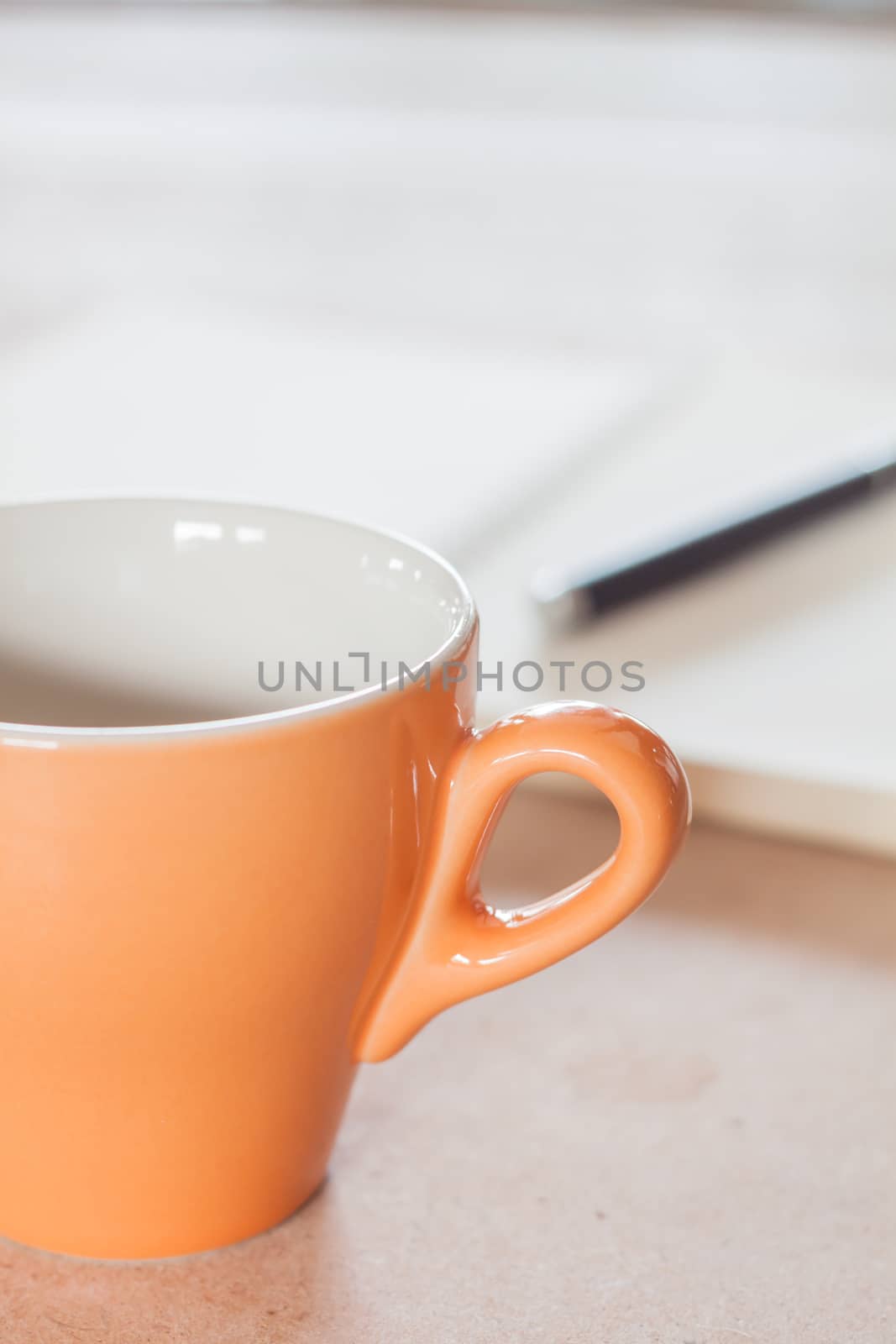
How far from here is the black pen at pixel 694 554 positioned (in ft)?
1.69

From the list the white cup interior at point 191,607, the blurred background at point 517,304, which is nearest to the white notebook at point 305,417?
the blurred background at point 517,304

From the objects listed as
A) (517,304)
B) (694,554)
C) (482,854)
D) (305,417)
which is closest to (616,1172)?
(482,854)

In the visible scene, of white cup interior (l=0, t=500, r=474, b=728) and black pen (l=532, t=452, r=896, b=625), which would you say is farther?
black pen (l=532, t=452, r=896, b=625)

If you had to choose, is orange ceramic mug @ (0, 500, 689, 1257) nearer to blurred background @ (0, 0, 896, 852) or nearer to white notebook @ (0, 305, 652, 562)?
blurred background @ (0, 0, 896, 852)

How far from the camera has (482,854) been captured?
0.29 m

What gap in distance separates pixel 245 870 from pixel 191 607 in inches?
4.1

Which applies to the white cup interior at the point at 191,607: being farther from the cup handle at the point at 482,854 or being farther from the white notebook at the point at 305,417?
the white notebook at the point at 305,417

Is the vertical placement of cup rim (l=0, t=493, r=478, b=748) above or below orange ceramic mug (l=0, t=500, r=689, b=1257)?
above

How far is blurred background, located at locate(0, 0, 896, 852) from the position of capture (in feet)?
1.70

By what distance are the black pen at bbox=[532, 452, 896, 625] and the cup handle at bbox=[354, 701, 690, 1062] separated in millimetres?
228

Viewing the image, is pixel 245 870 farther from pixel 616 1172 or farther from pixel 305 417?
pixel 305 417

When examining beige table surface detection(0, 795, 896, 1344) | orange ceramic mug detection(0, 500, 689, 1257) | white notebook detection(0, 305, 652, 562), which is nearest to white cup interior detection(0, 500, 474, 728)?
orange ceramic mug detection(0, 500, 689, 1257)

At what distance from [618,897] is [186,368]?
24.7 inches

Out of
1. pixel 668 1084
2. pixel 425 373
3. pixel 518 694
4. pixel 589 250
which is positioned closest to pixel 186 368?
pixel 425 373
